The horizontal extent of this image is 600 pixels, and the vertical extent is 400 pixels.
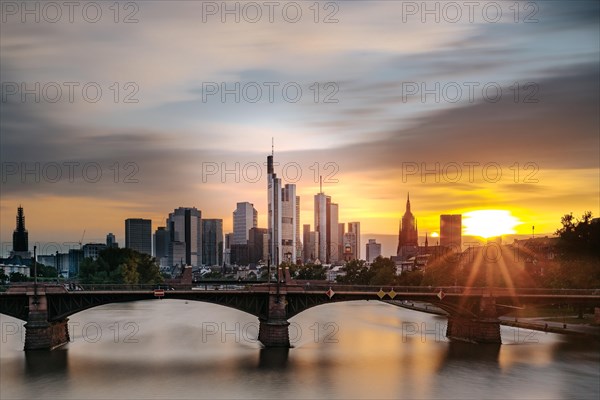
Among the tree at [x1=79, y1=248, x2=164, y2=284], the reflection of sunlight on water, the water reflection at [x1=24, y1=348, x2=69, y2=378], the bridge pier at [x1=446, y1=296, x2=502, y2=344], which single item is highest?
the tree at [x1=79, y1=248, x2=164, y2=284]

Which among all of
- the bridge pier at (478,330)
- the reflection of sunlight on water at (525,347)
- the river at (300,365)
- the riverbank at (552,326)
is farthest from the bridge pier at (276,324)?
the riverbank at (552,326)

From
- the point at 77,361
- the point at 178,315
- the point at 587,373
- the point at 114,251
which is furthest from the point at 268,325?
the point at 114,251

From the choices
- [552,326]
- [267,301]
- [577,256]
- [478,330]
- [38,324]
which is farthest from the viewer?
[577,256]

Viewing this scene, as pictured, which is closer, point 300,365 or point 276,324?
point 300,365

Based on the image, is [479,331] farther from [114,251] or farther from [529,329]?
[114,251]

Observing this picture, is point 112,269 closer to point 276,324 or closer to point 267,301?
point 267,301

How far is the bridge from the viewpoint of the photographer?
83188 mm

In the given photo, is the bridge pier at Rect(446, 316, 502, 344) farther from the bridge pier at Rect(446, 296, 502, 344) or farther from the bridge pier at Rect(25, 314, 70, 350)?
the bridge pier at Rect(25, 314, 70, 350)

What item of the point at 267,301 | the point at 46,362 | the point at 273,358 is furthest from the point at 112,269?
the point at 273,358

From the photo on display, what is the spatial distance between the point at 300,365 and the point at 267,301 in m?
13.9

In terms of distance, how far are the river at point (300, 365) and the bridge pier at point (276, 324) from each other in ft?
6.21

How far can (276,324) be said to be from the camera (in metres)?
85.9

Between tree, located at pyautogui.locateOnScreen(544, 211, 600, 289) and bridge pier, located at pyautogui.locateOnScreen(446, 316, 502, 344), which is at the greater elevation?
tree, located at pyautogui.locateOnScreen(544, 211, 600, 289)

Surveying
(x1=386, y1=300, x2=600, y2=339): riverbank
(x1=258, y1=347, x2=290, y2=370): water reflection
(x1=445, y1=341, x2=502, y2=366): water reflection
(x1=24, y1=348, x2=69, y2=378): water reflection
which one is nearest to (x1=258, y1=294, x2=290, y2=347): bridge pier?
(x1=258, y1=347, x2=290, y2=370): water reflection
